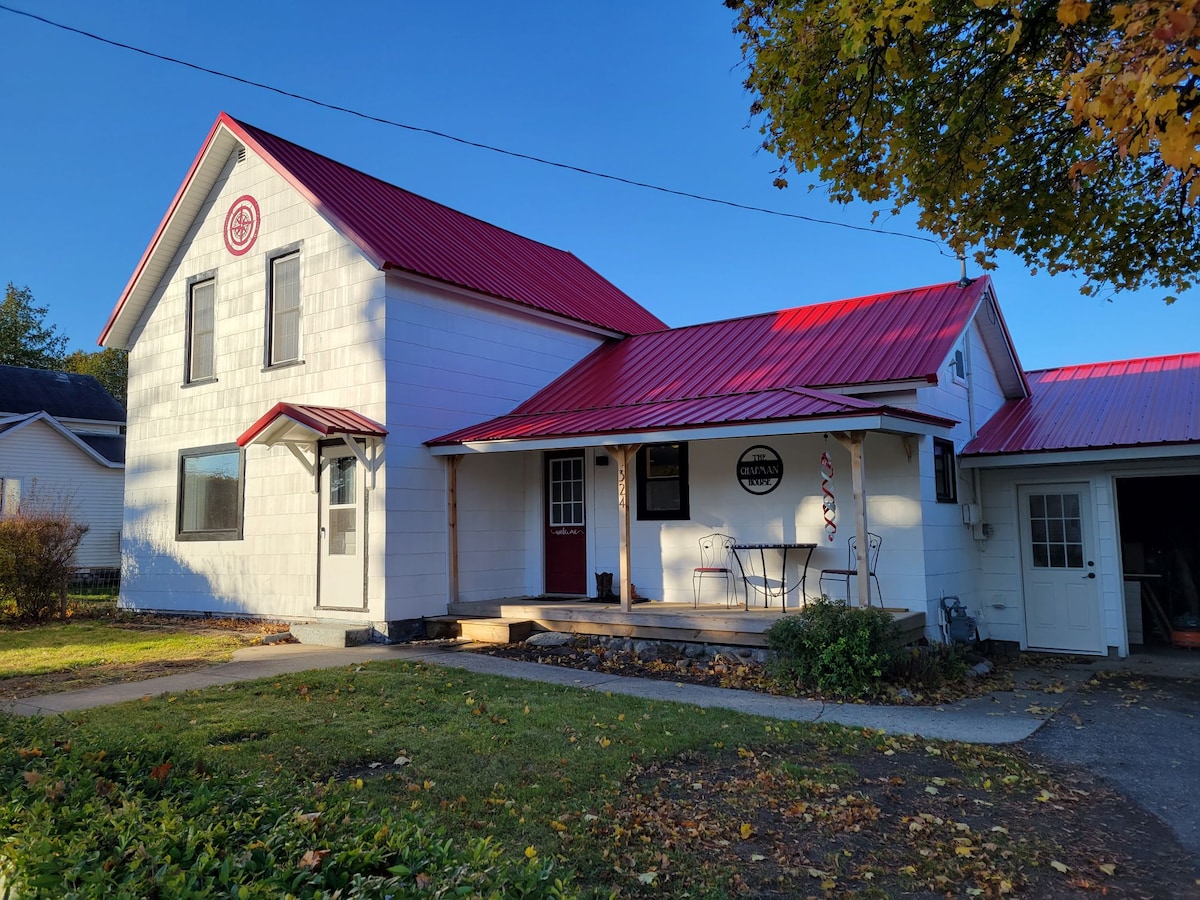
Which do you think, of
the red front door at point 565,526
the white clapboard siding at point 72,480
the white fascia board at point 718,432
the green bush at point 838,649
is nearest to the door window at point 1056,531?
the white fascia board at point 718,432

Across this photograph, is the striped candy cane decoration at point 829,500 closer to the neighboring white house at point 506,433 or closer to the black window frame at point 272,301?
the neighboring white house at point 506,433

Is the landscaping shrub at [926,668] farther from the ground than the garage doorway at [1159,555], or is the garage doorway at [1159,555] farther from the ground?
the garage doorway at [1159,555]

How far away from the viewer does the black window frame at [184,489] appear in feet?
47.5

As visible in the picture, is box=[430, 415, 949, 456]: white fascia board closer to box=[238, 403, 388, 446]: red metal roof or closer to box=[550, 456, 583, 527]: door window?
box=[238, 403, 388, 446]: red metal roof

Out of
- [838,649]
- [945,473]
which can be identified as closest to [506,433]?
[838,649]

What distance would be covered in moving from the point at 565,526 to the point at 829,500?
4.47m

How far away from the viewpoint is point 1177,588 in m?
13.3

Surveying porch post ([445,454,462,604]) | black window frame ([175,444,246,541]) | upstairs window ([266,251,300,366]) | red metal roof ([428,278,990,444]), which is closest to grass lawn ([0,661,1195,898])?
red metal roof ([428,278,990,444])

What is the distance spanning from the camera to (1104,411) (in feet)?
40.8

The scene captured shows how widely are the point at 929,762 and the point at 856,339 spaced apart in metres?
7.56

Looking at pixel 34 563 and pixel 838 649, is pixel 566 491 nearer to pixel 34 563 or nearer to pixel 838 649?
pixel 838 649

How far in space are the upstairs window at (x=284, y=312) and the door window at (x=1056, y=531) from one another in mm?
11722

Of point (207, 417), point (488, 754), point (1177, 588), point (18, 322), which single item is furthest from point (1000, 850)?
point (18, 322)

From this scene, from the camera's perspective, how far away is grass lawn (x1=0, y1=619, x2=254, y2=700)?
9.34 meters
